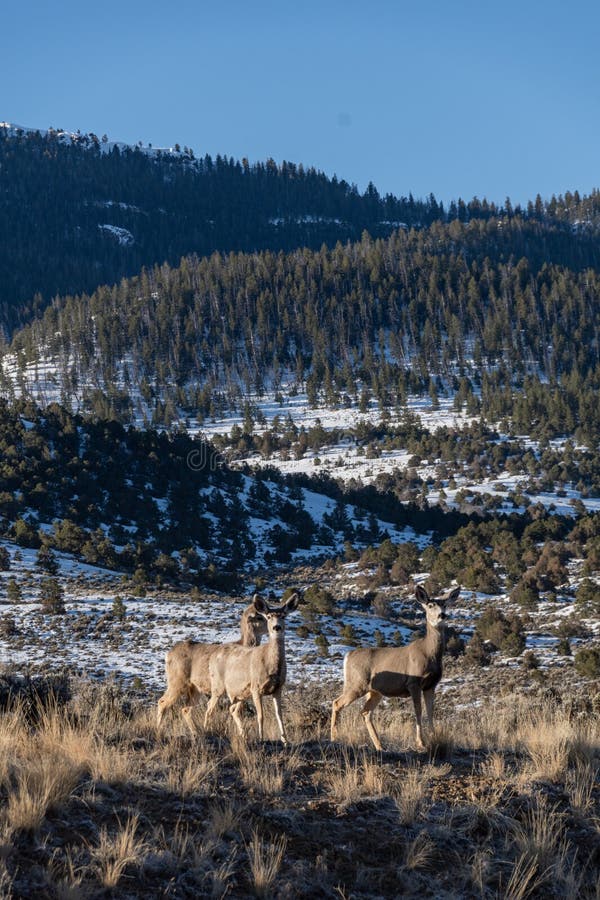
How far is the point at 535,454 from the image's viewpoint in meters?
90.1

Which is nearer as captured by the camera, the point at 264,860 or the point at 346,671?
the point at 264,860

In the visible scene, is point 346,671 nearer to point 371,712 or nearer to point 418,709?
point 371,712

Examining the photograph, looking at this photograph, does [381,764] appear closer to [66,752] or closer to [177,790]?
[177,790]

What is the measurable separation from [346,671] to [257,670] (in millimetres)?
1188

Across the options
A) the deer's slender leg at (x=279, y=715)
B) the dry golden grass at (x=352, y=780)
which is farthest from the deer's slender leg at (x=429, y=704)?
the deer's slender leg at (x=279, y=715)

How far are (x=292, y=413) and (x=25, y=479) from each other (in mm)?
64033

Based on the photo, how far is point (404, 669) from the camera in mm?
9445

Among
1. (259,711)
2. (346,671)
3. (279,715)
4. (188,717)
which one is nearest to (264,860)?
(279,715)

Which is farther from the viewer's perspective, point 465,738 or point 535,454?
point 535,454

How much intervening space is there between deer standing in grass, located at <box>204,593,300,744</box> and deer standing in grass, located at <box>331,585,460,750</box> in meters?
0.88

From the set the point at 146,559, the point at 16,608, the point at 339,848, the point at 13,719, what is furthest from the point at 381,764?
the point at 146,559

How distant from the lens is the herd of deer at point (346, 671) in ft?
29.6

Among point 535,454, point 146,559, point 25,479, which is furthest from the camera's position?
point 535,454

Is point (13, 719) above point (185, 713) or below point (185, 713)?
above
